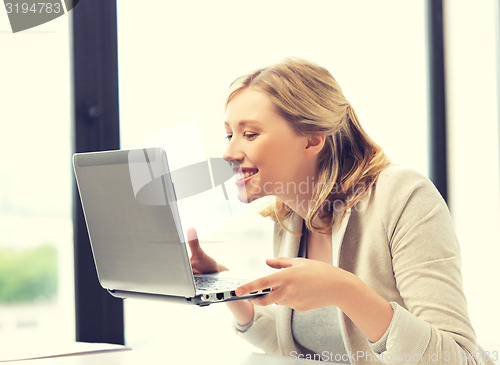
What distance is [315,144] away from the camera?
1.22 meters

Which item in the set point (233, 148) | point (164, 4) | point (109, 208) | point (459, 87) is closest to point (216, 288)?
point (109, 208)

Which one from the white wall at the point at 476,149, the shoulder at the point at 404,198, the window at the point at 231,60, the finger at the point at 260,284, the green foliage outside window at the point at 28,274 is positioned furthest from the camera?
the white wall at the point at 476,149

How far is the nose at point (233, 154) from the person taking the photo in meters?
1.17

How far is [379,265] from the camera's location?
1.13 metres

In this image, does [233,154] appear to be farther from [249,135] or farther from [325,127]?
[325,127]

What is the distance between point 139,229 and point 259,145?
0.36 m

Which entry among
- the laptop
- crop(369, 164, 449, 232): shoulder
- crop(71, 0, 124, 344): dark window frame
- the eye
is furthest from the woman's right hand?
crop(71, 0, 124, 344): dark window frame

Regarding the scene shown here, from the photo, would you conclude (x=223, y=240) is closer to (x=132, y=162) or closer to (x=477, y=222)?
(x=132, y=162)

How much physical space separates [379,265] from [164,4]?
111 centimetres

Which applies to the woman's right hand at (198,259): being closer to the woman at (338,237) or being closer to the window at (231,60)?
the woman at (338,237)

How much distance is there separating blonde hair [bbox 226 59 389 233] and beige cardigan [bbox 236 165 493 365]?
Answer: 5cm

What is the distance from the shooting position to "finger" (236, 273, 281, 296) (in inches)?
32.2

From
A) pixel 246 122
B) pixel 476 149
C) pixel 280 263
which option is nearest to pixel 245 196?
pixel 246 122

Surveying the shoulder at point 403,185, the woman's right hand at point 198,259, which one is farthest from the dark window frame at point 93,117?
the shoulder at point 403,185
